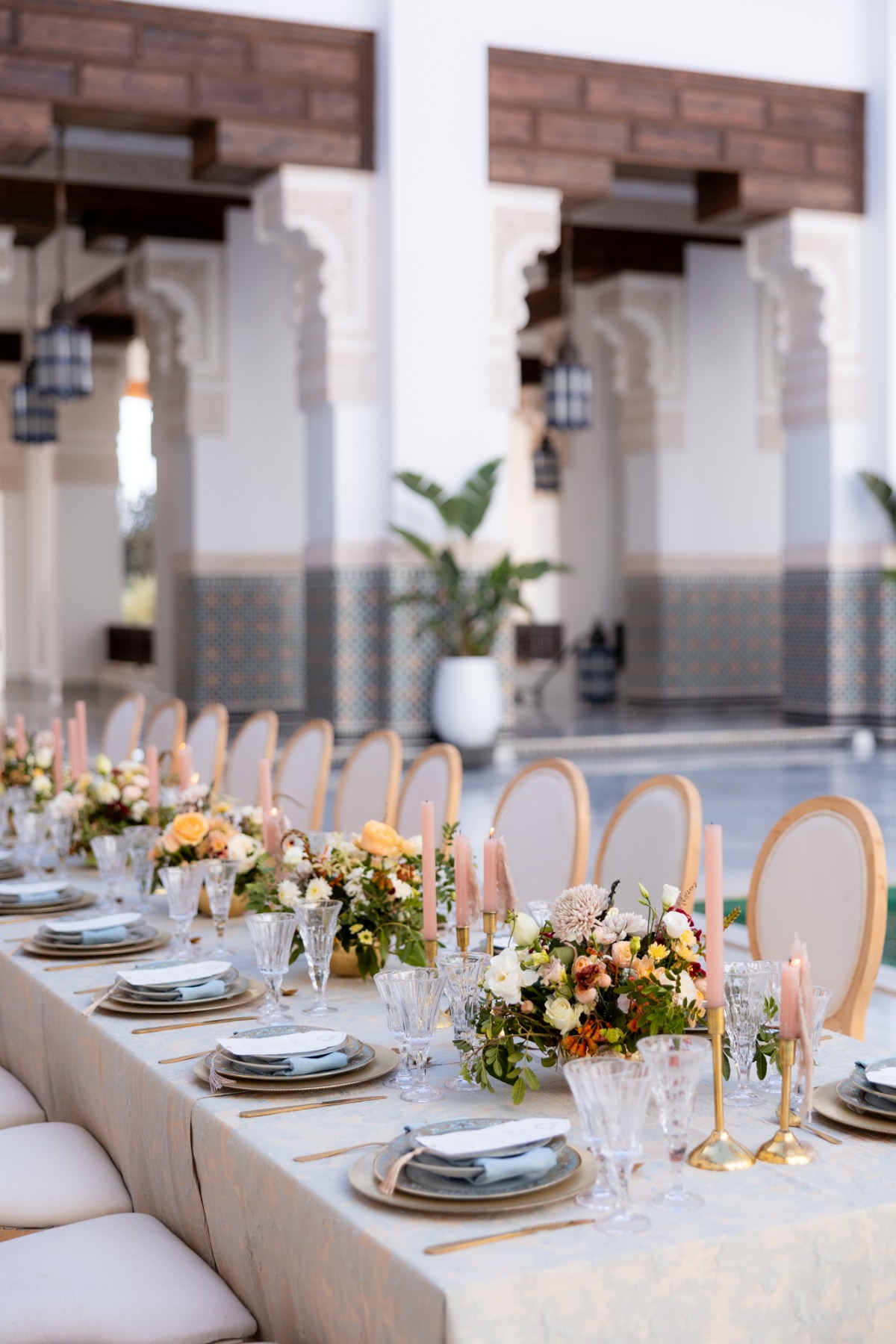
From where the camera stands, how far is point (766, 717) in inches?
388

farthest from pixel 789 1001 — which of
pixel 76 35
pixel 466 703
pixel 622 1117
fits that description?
pixel 76 35

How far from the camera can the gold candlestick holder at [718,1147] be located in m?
1.40

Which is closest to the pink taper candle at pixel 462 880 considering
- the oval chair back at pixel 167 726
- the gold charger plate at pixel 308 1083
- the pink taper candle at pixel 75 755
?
the gold charger plate at pixel 308 1083

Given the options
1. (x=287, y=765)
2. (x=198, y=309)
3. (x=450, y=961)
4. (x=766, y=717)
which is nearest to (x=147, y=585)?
(x=198, y=309)

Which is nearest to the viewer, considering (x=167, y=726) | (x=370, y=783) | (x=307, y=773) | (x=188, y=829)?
(x=188, y=829)

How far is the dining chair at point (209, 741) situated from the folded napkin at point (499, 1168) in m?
3.25

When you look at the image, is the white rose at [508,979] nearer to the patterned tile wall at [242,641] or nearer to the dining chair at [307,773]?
the dining chair at [307,773]

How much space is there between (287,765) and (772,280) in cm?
570

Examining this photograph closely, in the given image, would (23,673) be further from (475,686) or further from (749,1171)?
(749,1171)

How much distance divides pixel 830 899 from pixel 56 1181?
109 cm

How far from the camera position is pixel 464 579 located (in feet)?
26.0

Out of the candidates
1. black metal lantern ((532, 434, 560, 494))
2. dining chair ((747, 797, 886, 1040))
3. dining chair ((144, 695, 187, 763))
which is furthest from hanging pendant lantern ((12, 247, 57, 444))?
dining chair ((747, 797, 886, 1040))

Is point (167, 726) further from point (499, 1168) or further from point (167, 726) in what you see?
point (499, 1168)

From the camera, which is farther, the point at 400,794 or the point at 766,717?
the point at 766,717
